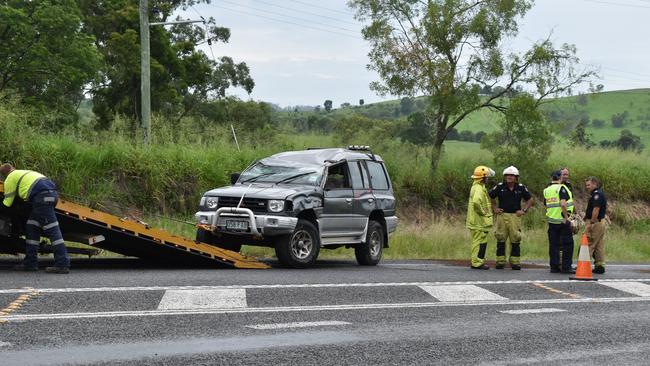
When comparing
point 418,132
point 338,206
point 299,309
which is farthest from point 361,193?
point 418,132

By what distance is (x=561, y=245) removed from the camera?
1684 cm

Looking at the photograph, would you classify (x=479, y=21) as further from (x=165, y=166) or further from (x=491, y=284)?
(x=491, y=284)

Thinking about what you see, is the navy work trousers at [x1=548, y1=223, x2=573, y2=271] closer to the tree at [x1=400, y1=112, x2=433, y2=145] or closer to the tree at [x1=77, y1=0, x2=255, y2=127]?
the tree at [x1=400, y1=112, x2=433, y2=145]

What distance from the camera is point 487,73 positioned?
98.9 ft

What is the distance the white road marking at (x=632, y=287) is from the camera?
13516mm

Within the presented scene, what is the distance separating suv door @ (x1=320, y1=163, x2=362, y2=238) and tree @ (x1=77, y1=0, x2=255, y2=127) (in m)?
28.3

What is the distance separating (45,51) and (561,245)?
1202 inches

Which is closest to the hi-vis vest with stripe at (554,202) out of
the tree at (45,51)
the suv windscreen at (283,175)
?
the suv windscreen at (283,175)

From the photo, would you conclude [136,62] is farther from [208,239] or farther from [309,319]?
[309,319]

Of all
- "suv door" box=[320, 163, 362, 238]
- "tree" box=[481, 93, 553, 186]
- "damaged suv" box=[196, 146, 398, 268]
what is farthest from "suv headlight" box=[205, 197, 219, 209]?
"tree" box=[481, 93, 553, 186]

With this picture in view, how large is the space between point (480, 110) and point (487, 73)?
49.7 inches

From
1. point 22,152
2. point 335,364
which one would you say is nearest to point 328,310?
point 335,364

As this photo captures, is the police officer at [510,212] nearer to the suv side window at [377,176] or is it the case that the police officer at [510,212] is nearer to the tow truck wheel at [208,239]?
the suv side window at [377,176]

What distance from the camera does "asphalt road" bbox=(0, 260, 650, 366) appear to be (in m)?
7.75
